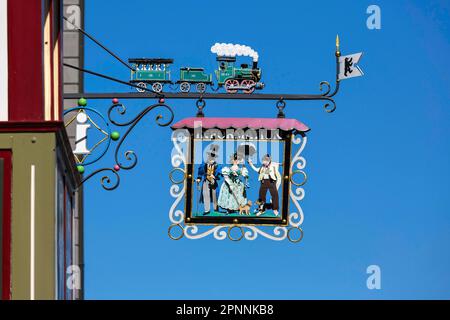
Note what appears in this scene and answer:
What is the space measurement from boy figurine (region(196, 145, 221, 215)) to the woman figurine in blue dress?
9 cm

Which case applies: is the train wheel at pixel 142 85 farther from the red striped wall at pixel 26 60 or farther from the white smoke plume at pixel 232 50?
the red striped wall at pixel 26 60

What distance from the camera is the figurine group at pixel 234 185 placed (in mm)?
28578

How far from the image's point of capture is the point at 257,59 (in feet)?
96.7

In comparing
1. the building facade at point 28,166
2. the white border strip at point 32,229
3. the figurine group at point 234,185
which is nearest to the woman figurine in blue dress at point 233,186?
the figurine group at point 234,185

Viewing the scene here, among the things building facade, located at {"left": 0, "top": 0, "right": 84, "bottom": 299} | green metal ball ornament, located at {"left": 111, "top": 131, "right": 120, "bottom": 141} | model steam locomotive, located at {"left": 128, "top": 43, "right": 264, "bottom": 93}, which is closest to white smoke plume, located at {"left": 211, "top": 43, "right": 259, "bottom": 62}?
model steam locomotive, located at {"left": 128, "top": 43, "right": 264, "bottom": 93}

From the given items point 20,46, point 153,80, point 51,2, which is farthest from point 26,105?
point 153,80

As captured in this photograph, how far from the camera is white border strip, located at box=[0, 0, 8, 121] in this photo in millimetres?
20203

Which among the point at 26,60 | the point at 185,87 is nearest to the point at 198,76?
the point at 185,87

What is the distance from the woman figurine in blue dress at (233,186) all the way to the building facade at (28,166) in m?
7.59

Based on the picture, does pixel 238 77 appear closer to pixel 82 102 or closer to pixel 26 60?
pixel 82 102

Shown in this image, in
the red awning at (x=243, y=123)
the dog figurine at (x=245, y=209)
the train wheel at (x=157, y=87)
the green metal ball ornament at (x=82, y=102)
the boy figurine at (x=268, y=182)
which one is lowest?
the dog figurine at (x=245, y=209)

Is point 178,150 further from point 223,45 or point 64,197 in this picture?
point 64,197

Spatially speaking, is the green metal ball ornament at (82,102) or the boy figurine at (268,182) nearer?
the green metal ball ornament at (82,102)

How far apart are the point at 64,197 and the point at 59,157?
3.18ft
